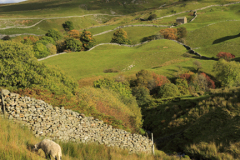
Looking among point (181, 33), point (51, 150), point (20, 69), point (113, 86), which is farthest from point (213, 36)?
point (51, 150)

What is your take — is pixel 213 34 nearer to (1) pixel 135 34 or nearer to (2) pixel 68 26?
(1) pixel 135 34

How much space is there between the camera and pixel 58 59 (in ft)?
221

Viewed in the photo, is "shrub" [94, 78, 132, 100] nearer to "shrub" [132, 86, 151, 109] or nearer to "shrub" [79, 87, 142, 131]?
"shrub" [132, 86, 151, 109]

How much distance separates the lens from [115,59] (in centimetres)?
6612

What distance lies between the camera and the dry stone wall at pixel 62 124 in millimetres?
13703

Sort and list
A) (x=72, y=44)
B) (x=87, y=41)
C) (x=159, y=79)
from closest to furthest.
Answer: (x=159, y=79) → (x=72, y=44) → (x=87, y=41)

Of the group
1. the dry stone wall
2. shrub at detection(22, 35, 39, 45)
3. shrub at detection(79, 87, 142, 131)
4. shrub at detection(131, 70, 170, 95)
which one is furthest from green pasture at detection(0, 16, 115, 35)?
the dry stone wall

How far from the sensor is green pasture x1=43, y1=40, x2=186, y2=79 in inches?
2346

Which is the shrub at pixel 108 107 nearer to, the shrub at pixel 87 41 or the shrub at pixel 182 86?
the shrub at pixel 182 86

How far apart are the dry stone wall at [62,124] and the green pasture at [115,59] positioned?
4004cm

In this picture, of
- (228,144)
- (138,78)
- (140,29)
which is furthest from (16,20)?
(228,144)

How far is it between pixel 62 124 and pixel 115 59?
52.3 meters

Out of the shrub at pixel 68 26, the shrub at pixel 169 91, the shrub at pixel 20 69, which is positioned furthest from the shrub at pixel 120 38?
the shrub at pixel 20 69

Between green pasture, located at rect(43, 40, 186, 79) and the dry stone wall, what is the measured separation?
40039 mm
